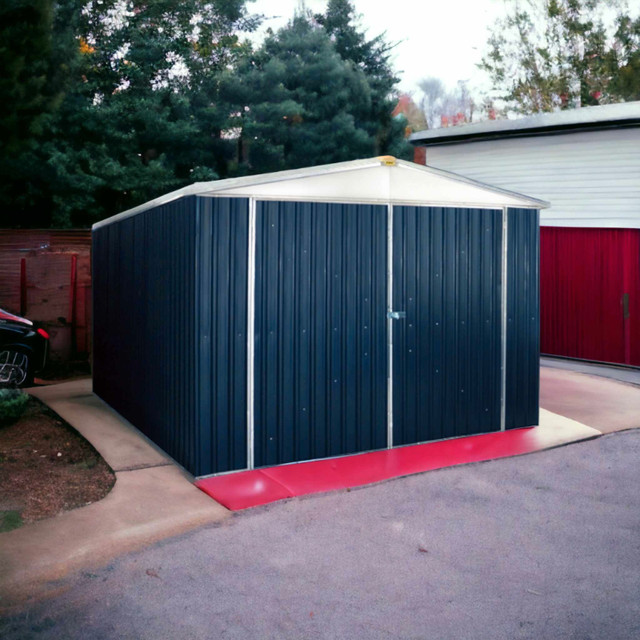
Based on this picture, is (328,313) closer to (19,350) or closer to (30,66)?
(19,350)

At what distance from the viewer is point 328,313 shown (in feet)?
23.0

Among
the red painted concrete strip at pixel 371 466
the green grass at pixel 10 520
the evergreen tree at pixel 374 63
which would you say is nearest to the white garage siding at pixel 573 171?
the red painted concrete strip at pixel 371 466

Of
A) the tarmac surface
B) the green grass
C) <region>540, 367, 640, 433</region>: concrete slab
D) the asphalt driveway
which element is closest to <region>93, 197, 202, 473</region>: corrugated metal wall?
the tarmac surface

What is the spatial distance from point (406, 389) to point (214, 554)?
302cm

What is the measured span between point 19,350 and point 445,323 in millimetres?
6618

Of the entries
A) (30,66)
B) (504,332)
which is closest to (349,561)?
(504,332)

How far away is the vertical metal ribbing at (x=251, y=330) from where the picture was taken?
6.56 metres

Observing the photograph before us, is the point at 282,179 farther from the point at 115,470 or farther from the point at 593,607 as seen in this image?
the point at 593,607

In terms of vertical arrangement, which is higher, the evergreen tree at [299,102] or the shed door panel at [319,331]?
the evergreen tree at [299,102]

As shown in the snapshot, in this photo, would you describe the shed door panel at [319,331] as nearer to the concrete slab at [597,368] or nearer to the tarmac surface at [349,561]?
the tarmac surface at [349,561]

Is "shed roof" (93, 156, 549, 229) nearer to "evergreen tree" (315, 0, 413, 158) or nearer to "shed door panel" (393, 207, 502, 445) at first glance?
"shed door panel" (393, 207, 502, 445)

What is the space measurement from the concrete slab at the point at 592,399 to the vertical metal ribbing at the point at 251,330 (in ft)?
12.7

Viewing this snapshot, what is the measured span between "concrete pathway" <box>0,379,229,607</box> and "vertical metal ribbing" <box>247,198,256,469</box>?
24.2 inches

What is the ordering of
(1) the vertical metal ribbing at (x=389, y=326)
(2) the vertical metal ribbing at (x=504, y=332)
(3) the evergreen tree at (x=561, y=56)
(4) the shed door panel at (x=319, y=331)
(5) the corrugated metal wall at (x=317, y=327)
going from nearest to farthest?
(5) the corrugated metal wall at (x=317, y=327)
(4) the shed door panel at (x=319, y=331)
(1) the vertical metal ribbing at (x=389, y=326)
(2) the vertical metal ribbing at (x=504, y=332)
(3) the evergreen tree at (x=561, y=56)
